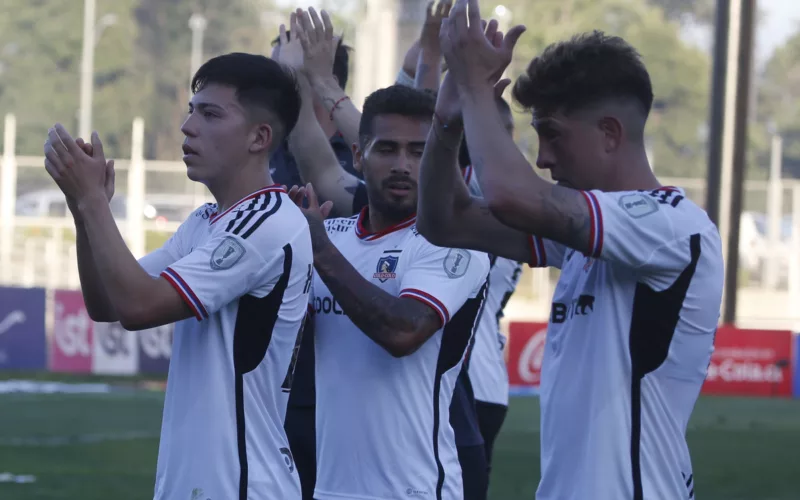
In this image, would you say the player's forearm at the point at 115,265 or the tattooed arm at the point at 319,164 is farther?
the tattooed arm at the point at 319,164

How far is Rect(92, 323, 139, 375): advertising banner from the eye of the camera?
19.1 m

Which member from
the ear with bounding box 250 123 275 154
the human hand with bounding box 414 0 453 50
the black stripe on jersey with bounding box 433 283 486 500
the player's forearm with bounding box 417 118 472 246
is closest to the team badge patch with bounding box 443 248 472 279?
the black stripe on jersey with bounding box 433 283 486 500

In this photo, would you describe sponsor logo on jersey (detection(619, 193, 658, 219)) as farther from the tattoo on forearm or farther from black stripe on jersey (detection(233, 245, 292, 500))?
the tattoo on forearm

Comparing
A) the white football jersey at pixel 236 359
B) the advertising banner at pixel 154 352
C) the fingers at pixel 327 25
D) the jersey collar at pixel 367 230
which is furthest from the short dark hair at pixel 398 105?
the advertising banner at pixel 154 352

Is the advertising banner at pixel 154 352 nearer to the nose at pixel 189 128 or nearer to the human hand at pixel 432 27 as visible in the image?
the human hand at pixel 432 27

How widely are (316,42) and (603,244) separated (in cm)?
258

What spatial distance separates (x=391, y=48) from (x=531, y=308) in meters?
9.39

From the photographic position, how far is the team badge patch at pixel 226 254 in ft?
12.0

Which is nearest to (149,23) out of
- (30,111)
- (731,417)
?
(30,111)

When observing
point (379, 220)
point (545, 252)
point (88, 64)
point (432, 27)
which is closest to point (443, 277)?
point (379, 220)

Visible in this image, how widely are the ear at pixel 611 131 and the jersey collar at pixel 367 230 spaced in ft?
4.25

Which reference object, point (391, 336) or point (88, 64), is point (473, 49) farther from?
point (88, 64)

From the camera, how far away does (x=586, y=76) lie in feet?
11.0

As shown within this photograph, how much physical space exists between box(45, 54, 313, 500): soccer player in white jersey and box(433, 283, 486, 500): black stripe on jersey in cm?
74
